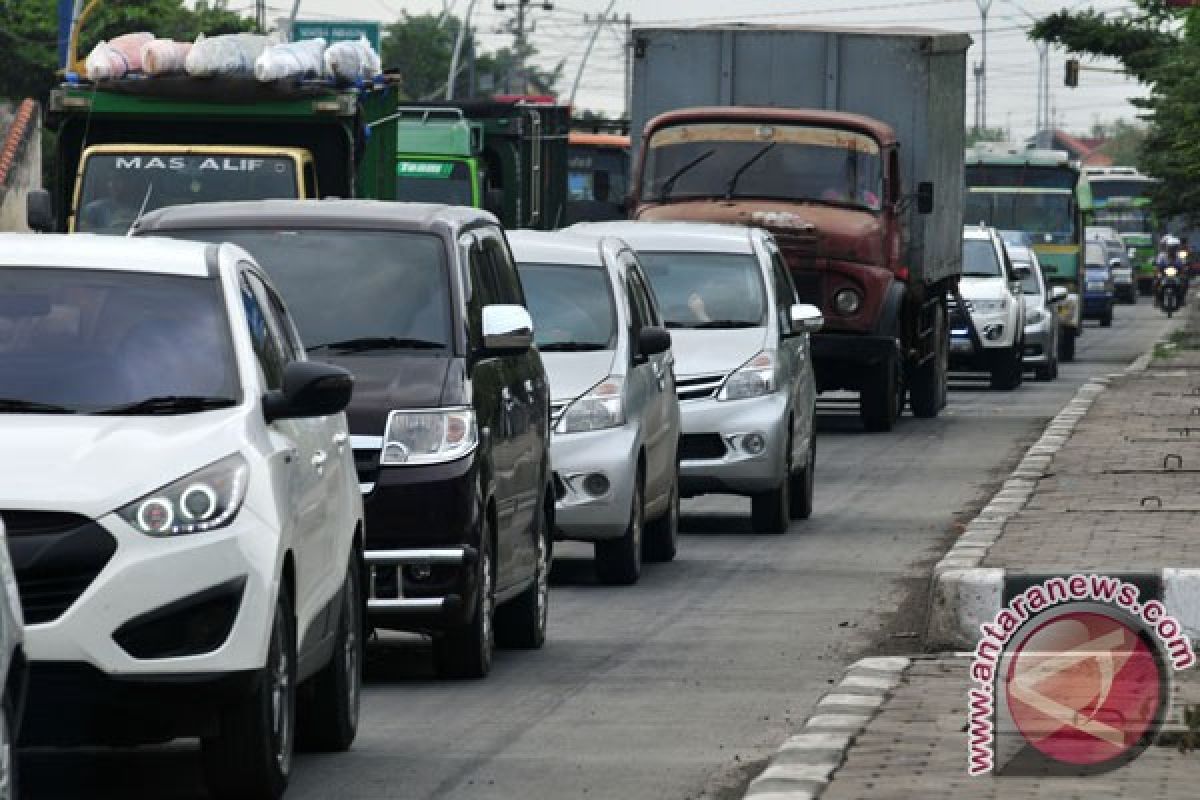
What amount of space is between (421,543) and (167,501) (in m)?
3.70

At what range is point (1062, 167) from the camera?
56.1 meters

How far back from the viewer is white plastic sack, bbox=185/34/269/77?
2586 centimetres

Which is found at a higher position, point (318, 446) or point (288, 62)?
point (288, 62)

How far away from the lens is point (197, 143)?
26266mm

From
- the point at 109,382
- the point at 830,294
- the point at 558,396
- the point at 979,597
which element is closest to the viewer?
the point at 109,382

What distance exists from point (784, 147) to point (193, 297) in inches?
834

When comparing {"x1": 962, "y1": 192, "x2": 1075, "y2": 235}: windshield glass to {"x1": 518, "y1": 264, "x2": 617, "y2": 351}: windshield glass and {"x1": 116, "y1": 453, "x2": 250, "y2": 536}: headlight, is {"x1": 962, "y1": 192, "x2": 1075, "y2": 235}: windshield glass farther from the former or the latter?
{"x1": 116, "y1": 453, "x2": 250, "y2": 536}: headlight

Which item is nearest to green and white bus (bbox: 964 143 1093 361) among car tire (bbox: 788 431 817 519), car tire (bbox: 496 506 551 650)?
car tire (bbox: 788 431 817 519)

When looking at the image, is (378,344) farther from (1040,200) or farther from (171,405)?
(1040,200)

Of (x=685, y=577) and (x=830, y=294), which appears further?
(x=830, y=294)

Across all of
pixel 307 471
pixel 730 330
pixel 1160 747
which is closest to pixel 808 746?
pixel 1160 747

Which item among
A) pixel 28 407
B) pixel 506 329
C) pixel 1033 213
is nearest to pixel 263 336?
pixel 28 407

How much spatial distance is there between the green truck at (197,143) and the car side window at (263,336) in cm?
1459

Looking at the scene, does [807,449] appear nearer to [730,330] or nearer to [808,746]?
[730,330]
